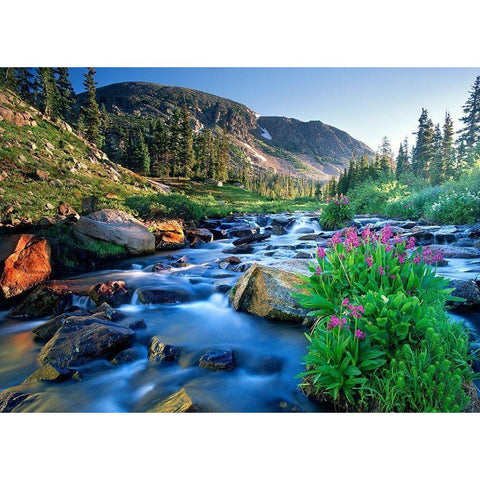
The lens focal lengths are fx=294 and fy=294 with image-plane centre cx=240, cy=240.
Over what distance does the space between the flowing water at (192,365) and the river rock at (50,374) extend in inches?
2.9

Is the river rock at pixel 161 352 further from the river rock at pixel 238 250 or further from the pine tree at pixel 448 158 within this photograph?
the pine tree at pixel 448 158

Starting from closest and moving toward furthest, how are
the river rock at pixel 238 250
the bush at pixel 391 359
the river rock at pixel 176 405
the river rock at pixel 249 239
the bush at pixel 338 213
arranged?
the bush at pixel 391 359
the river rock at pixel 176 405
the river rock at pixel 238 250
the river rock at pixel 249 239
the bush at pixel 338 213

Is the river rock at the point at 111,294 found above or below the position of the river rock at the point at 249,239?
below

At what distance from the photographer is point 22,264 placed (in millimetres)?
6211

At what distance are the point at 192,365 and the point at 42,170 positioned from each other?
52.5 feet

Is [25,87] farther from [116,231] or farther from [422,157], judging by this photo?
[422,157]

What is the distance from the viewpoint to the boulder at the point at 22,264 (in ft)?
19.3

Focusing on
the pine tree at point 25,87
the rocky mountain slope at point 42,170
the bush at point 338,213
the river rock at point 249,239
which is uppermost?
the pine tree at point 25,87

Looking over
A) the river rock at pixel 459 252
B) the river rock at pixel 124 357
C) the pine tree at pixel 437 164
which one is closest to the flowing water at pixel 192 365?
the river rock at pixel 124 357

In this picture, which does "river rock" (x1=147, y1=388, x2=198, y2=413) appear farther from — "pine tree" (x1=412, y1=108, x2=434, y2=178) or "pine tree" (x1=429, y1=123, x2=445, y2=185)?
"pine tree" (x1=412, y1=108, x2=434, y2=178)

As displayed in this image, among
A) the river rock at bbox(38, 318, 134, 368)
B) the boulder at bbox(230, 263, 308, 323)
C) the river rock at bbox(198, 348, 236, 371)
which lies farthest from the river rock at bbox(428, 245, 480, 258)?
the river rock at bbox(38, 318, 134, 368)
